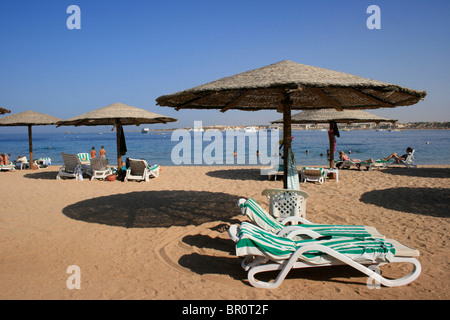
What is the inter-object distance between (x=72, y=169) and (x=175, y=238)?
7710mm

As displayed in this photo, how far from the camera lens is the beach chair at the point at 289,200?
4.38 meters

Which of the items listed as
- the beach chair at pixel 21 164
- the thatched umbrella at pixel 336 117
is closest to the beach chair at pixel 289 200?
the thatched umbrella at pixel 336 117

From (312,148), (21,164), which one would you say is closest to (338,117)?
(21,164)

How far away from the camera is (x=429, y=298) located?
2.73m

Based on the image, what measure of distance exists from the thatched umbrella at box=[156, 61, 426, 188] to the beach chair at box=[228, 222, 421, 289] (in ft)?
5.26

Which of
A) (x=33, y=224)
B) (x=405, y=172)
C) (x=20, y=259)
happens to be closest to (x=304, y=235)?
(x=20, y=259)

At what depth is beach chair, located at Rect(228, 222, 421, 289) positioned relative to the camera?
114 inches

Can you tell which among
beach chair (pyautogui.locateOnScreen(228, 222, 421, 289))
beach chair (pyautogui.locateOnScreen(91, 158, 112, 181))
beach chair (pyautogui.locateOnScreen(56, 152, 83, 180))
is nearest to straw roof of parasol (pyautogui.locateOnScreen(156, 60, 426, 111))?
beach chair (pyautogui.locateOnScreen(228, 222, 421, 289))

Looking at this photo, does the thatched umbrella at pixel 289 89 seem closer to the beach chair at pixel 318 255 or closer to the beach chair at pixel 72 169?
the beach chair at pixel 318 255

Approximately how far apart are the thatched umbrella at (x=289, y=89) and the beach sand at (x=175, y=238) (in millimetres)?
1748

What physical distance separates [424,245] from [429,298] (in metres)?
1.54
